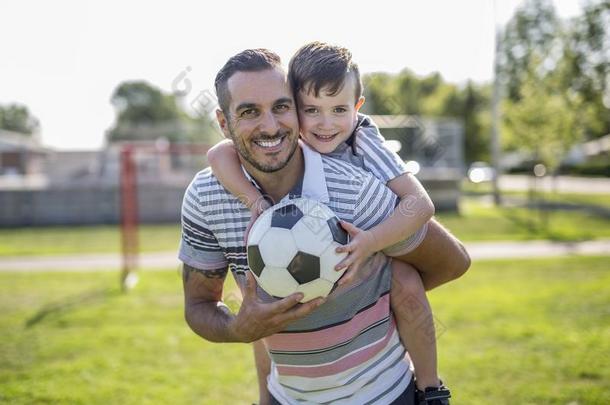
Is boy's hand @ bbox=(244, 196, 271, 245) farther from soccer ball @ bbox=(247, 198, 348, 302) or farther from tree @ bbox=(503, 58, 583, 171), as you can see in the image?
tree @ bbox=(503, 58, 583, 171)

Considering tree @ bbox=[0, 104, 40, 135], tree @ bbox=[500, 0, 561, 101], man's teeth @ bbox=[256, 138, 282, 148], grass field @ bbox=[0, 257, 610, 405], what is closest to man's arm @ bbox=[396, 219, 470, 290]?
man's teeth @ bbox=[256, 138, 282, 148]

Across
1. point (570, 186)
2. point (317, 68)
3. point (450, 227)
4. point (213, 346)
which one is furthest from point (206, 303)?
point (570, 186)

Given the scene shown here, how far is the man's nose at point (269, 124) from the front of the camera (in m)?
1.99

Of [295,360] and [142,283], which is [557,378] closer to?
[295,360]

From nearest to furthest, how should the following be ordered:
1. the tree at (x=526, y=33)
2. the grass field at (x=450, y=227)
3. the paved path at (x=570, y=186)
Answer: the grass field at (x=450, y=227) < the paved path at (x=570, y=186) < the tree at (x=526, y=33)

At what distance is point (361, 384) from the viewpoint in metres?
2.05

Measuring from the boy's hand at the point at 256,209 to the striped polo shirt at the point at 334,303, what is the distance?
0.06 metres

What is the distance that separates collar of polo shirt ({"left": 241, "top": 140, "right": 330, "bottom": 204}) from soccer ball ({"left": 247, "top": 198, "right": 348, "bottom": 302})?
6 cm

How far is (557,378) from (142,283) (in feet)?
23.6

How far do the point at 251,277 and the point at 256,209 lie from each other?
236 millimetres

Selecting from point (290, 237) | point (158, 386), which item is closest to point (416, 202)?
point (290, 237)

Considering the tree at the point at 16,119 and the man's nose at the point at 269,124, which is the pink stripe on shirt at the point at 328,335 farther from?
the tree at the point at 16,119

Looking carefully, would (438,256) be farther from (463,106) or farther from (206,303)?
(463,106)

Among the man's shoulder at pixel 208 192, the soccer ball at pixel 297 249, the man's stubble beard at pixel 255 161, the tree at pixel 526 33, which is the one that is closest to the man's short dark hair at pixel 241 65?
the man's stubble beard at pixel 255 161
